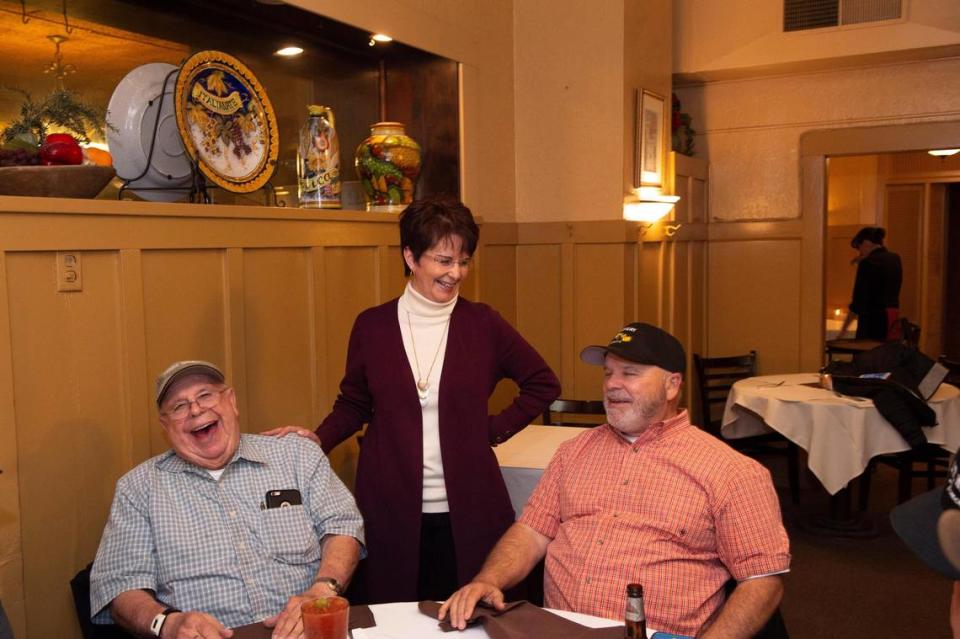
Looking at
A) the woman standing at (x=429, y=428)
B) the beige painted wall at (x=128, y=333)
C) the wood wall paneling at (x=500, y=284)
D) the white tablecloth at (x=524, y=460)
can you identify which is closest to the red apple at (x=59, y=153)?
the beige painted wall at (x=128, y=333)

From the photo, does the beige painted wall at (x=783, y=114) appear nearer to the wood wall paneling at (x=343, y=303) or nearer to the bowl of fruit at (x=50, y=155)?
the wood wall paneling at (x=343, y=303)

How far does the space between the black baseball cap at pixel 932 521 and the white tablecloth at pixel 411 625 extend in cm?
65

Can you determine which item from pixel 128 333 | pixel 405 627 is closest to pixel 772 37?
pixel 128 333

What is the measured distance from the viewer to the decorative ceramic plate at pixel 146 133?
2.57m

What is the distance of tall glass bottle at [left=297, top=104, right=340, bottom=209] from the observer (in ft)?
10.7

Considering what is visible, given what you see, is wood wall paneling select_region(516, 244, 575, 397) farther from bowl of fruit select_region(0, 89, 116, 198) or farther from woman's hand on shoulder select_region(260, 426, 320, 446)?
bowl of fruit select_region(0, 89, 116, 198)

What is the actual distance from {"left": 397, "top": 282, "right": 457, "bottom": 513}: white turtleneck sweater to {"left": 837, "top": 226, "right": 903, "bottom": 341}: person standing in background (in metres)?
5.73

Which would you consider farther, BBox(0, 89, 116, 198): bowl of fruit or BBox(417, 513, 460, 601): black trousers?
BBox(417, 513, 460, 601): black trousers

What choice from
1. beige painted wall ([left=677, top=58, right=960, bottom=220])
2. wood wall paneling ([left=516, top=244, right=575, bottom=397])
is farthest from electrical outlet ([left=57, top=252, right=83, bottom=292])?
beige painted wall ([left=677, top=58, right=960, bottom=220])

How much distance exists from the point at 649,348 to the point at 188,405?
1.18 metres

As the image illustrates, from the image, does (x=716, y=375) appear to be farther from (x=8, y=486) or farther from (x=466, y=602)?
(x=8, y=486)

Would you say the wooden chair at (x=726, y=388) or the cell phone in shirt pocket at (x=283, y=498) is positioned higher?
the cell phone in shirt pocket at (x=283, y=498)

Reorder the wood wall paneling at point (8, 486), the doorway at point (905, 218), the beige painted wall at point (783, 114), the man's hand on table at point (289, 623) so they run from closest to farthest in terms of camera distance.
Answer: the man's hand on table at point (289, 623), the wood wall paneling at point (8, 486), the beige painted wall at point (783, 114), the doorway at point (905, 218)

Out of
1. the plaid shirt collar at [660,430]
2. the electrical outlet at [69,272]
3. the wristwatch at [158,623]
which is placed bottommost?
the wristwatch at [158,623]
